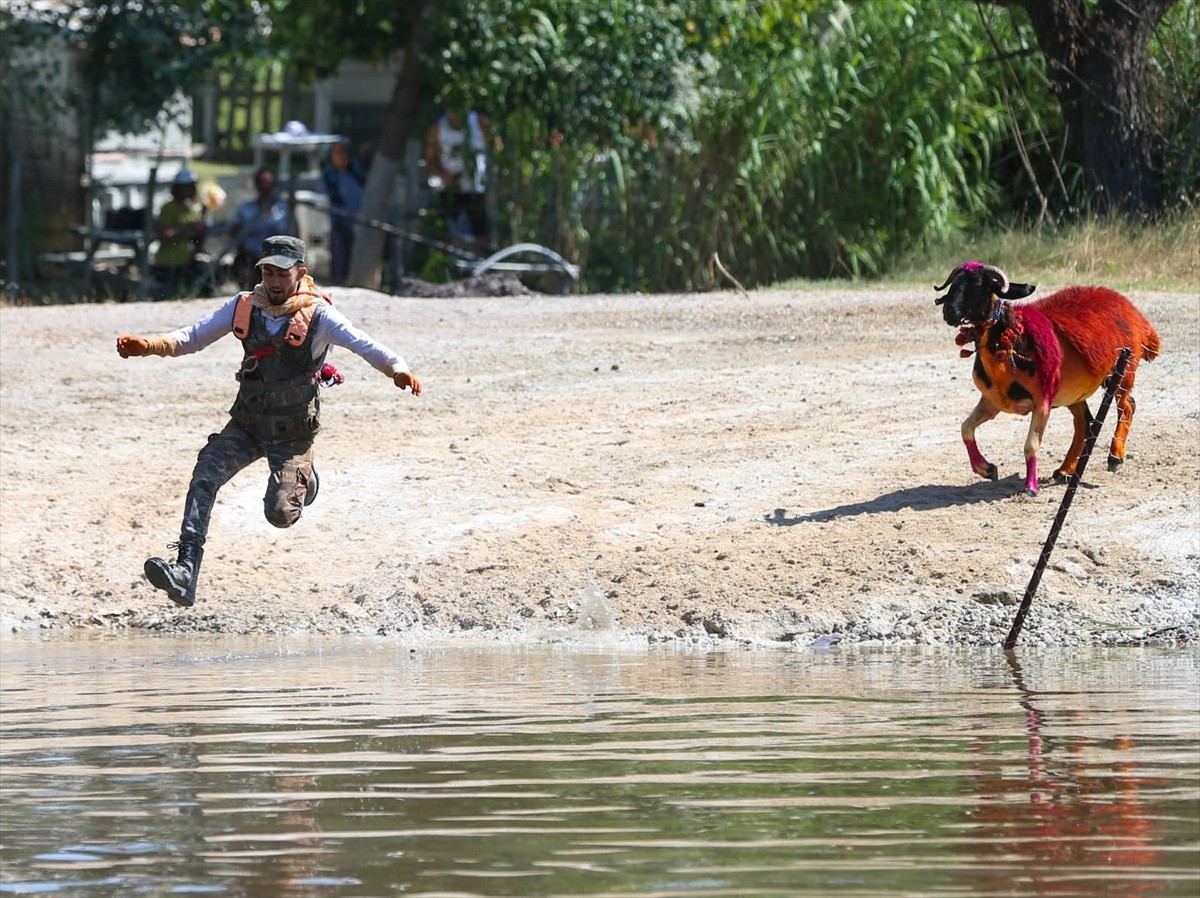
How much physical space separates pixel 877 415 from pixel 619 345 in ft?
10.3

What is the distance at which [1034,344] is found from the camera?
438 inches

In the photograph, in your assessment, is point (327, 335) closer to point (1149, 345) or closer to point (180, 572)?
point (180, 572)

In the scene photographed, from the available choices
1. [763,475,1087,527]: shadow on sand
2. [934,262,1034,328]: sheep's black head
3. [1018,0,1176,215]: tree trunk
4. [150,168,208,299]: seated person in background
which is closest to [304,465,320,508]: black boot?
[763,475,1087,527]: shadow on sand

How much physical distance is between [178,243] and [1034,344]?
13.0 metres

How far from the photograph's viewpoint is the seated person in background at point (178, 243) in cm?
2227

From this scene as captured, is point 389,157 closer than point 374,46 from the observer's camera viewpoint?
Yes

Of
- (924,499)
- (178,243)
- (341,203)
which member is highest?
(341,203)

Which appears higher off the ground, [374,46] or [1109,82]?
[374,46]

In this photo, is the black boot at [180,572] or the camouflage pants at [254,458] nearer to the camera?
the black boot at [180,572]

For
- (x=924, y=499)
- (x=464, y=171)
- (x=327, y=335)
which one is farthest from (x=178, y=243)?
(x=327, y=335)

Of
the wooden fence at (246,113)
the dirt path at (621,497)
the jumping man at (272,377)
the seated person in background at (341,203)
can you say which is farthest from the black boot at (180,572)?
the wooden fence at (246,113)

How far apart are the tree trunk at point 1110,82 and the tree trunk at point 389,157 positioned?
6.71m

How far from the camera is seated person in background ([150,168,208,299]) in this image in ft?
73.0

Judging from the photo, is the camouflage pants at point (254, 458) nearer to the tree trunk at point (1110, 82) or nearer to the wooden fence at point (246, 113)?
the tree trunk at point (1110, 82)
